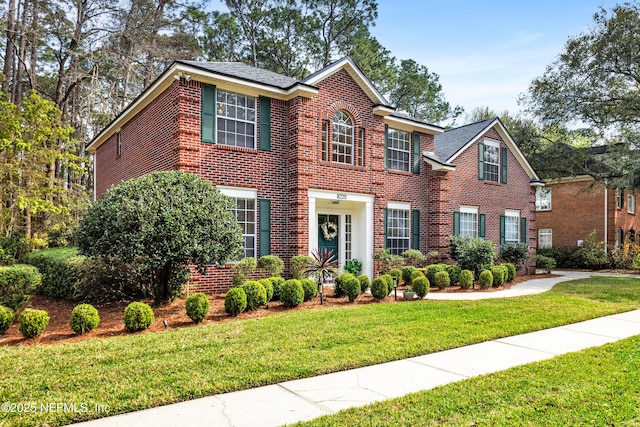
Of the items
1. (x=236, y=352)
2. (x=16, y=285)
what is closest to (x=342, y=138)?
(x=236, y=352)

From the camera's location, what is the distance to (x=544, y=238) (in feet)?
91.2

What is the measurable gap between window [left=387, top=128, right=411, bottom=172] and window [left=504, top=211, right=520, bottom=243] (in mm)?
6810

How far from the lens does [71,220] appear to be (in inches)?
718

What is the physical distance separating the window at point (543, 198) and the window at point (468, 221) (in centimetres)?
1228

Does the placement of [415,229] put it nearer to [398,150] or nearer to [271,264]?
[398,150]

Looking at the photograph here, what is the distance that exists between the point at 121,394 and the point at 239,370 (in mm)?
1309

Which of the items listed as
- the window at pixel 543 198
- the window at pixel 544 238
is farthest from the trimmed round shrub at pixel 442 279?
the window at pixel 543 198

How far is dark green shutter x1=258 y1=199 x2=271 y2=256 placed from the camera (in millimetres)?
12125

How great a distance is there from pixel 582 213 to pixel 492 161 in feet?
36.4

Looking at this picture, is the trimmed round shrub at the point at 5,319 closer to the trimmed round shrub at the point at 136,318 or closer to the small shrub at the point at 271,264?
the trimmed round shrub at the point at 136,318

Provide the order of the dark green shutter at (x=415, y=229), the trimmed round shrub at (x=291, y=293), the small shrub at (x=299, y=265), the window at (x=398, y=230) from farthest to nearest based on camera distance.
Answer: the dark green shutter at (x=415, y=229) → the window at (x=398, y=230) → the small shrub at (x=299, y=265) → the trimmed round shrub at (x=291, y=293)

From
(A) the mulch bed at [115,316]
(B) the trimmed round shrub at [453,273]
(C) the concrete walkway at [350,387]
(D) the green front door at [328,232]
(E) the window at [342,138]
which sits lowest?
(A) the mulch bed at [115,316]

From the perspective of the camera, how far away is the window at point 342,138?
44.8 feet

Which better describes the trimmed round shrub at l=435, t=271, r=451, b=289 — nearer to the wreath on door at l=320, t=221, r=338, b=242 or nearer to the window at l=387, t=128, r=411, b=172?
the wreath on door at l=320, t=221, r=338, b=242
